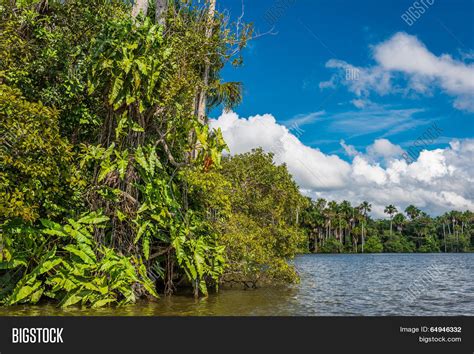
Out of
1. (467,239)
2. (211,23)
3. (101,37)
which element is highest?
(211,23)

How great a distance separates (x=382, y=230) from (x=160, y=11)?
310 feet

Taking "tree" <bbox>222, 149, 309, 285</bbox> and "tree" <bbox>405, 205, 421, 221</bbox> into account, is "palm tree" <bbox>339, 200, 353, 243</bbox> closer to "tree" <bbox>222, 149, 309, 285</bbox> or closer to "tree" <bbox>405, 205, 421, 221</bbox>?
"tree" <bbox>405, 205, 421, 221</bbox>

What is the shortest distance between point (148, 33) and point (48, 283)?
18.8ft

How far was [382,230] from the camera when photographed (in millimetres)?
100750

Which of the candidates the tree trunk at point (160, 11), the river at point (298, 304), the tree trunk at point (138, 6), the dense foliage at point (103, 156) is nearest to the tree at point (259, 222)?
the dense foliage at point (103, 156)

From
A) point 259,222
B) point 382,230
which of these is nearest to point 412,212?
point 382,230

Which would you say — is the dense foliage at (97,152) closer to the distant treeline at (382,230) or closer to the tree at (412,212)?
the distant treeline at (382,230)

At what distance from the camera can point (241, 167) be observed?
2053cm

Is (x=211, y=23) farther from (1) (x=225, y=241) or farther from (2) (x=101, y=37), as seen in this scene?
(1) (x=225, y=241)

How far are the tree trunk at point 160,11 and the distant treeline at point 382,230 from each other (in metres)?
73.2

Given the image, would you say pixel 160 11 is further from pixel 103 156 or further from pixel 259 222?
pixel 259 222

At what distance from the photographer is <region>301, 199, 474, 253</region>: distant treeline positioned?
89.4 metres

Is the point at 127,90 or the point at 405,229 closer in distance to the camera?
the point at 127,90
